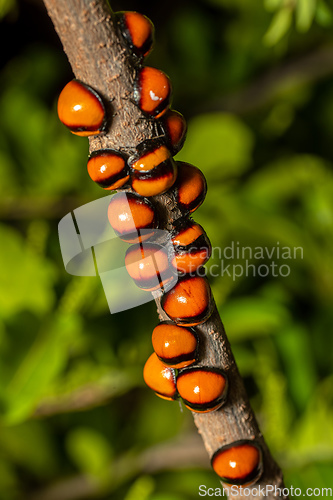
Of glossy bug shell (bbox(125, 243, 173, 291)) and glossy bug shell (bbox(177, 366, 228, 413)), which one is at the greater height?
glossy bug shell (bbox(125, 243, 173, 291))

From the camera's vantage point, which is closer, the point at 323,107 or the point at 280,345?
the point at 280,345

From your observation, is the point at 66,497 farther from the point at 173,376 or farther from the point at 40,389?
the point at 173,376

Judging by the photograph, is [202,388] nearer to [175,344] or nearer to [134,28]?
[175,344]

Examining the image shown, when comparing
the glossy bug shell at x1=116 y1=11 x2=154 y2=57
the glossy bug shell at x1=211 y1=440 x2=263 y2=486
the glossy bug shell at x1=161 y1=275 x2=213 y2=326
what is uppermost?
the glossy bug shell at x1=116 y1=11 x2=154 y2=57

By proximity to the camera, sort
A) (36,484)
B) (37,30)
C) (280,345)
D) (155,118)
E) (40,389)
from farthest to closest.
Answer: (37,30) < (36,484) < (280,345) < (40,389) < (155,118)

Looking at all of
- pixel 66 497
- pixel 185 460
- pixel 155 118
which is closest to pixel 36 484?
pixel 66 497

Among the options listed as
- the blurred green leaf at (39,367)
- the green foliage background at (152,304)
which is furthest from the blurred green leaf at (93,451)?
the blurred green leaf at (39,367)

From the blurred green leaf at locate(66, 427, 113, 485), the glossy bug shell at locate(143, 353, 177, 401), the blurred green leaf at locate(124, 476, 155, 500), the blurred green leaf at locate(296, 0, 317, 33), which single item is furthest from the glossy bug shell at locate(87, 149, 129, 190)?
the blurred green leaf at locate(66, 427, 113, 485)

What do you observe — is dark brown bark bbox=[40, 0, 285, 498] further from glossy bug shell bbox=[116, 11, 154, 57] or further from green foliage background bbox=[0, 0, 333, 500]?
green foliage background bbox=[0, 0, 333, 500]
